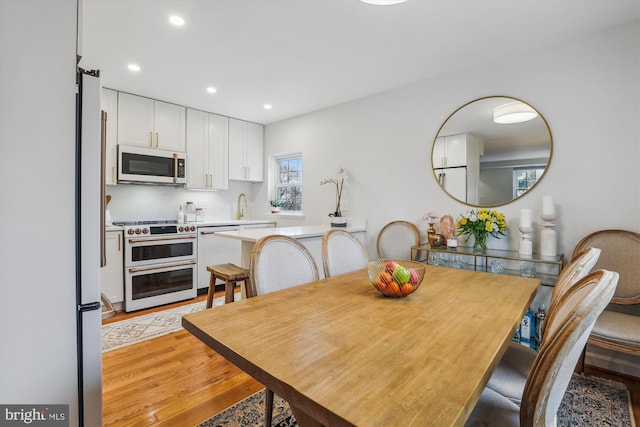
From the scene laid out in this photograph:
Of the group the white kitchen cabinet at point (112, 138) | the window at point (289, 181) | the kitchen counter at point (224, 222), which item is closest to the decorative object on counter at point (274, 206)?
the window at point (289, 181)

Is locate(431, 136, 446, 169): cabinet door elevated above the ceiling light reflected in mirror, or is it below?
below

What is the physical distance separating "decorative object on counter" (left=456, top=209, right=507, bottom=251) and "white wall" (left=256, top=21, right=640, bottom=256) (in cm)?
14

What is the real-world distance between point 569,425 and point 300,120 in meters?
4.05

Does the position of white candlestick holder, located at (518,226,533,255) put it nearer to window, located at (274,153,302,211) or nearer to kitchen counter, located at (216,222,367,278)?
kitchen counter, located at (216,222,367,278)

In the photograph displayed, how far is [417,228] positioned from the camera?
3.21 metres

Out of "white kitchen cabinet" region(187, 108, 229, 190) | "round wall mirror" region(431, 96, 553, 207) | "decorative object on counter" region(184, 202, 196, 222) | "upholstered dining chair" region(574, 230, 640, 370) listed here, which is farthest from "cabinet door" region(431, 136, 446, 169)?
"decorative object on counter" region(184, 202, 196, 222)

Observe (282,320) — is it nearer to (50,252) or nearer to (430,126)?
(50,252)

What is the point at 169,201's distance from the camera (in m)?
4.16

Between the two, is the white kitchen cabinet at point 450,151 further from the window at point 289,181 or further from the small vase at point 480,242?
the window at point 289,181

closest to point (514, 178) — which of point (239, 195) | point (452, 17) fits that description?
Result: point (452, 17)

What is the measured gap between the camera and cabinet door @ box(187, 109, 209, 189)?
13.3ft

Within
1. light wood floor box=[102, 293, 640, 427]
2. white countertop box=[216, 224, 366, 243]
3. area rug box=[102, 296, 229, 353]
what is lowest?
light wood floor box=[102, 293, 640, 427]

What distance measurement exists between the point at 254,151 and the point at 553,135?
3.79 meters

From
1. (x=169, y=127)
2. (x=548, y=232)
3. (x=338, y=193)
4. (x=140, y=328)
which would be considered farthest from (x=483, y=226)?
(x=169, y=127)
